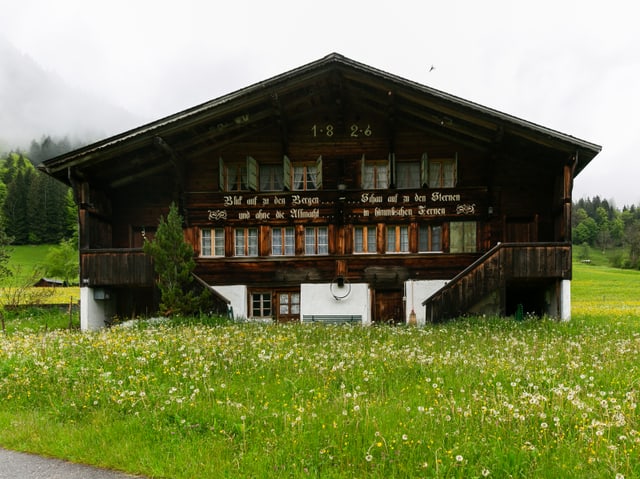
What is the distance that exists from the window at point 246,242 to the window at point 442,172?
7.37 meters

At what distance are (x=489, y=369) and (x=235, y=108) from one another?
44.6ft

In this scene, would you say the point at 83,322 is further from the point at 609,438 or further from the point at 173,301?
the point at 609,438

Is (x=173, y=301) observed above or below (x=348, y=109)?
below

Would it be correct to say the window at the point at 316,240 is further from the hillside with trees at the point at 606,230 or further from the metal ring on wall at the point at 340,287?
the hillside with trees at the point at 606,230

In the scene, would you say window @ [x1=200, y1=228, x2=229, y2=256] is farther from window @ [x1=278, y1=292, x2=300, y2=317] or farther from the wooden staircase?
the wooden staircase

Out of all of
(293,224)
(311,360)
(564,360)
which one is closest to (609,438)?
(564,360)

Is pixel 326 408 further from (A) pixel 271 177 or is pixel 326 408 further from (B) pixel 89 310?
(B) pixel 89 310

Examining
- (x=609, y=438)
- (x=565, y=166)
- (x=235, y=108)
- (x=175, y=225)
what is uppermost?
(x=235, y=108)

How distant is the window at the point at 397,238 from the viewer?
19438 mm

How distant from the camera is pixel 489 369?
805cm

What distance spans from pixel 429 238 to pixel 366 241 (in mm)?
2485

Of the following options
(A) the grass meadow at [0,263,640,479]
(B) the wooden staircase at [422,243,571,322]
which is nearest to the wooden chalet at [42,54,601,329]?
(B) the wooden staircase at [422,243,571,322]

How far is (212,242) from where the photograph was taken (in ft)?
65.2

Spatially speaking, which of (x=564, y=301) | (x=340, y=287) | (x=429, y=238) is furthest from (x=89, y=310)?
(x=564, y=301)
